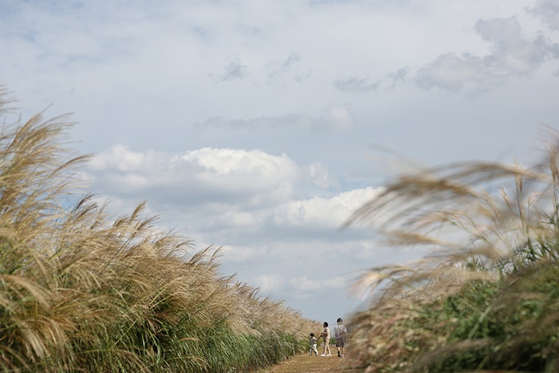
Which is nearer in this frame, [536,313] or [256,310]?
[536,313]

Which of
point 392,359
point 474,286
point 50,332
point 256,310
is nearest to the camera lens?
point 392,359

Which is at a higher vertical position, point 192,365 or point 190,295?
point 190,295

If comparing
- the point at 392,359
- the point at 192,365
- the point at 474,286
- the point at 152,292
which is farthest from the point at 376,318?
the point at 192,365

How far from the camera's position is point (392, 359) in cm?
434

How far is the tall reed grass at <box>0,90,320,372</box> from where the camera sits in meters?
4.82

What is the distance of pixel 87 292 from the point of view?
5.91 metres

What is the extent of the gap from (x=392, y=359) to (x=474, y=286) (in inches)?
46.5

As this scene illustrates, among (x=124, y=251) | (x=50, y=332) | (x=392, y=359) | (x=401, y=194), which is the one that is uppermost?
(x=124, y=251)

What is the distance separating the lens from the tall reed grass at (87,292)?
482cm

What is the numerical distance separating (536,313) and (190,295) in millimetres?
5998

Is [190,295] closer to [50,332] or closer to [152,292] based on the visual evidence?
[152,292]

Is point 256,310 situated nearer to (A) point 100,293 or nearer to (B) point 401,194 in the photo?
(A) point 100,293

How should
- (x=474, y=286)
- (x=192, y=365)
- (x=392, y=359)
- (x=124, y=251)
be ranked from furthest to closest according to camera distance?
(x=192, y=365)
(x=124, y=251)
(x=474, y=286)
(x=392, y=359)

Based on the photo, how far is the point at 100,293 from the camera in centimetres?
643
